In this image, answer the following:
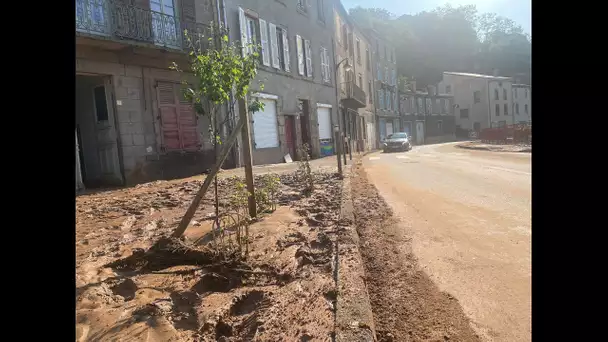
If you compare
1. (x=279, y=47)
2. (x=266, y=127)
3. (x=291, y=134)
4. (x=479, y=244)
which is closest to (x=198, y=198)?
(x=479, y=244)

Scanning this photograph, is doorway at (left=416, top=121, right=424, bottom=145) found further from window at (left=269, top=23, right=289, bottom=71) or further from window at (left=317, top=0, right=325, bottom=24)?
window at (left=269, top=23, right=289, bottom=71)

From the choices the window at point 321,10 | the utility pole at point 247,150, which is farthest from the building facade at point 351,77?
the utility pole at point 247,150

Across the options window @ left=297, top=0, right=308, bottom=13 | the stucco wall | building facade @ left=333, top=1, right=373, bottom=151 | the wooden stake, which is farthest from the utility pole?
building facade @ left=333, top=1, right=373, bottom=151

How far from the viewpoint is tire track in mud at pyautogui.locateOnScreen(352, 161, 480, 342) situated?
83.7 inches

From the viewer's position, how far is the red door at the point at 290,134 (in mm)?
15914

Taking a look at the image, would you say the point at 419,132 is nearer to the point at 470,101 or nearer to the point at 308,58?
the point at 470,101

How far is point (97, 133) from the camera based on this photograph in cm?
985

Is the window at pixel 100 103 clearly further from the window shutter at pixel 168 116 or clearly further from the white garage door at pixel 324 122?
the white garage door at pixel 324 122

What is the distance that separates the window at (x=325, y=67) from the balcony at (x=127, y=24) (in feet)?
32.2
